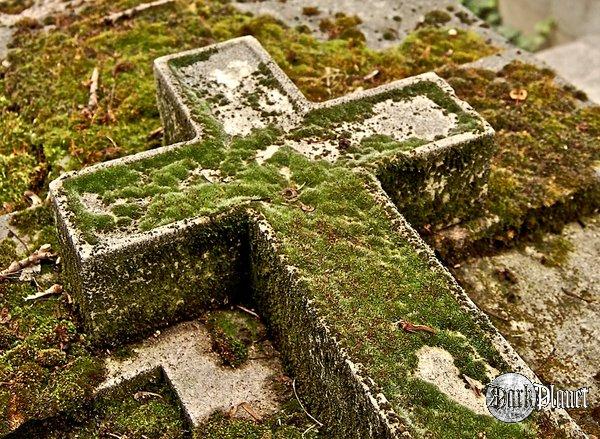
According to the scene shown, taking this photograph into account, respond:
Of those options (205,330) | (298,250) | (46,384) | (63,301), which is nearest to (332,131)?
(298,250)

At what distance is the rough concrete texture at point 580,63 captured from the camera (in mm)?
9656

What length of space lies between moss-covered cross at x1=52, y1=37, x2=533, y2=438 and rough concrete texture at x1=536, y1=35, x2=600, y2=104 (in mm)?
3760

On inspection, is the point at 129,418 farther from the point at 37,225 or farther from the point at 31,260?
the point at 37,225

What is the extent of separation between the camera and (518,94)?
311 inches

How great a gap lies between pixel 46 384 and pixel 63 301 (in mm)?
764

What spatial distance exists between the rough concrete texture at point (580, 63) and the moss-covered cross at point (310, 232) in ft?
12.3

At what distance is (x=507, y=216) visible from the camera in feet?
21.7

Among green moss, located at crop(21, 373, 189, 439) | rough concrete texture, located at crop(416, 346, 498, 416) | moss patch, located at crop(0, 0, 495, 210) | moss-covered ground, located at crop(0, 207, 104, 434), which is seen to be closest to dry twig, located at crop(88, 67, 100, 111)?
moss patch, located at crop(0, 0, 495, 210)

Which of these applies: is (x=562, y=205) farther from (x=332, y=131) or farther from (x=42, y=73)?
(x=42, y=73)

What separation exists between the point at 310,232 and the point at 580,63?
20.3 feet

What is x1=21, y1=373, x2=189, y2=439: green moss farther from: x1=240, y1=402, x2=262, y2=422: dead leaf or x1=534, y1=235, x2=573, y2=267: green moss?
x1=534, y1=235, x2=573, y2=267: green moss

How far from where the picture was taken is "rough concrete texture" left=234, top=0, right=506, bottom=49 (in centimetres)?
905

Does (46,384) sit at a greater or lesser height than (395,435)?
lesser

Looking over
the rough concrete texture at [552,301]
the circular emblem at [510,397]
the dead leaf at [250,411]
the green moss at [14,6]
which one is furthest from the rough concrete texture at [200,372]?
the green moss at [14,6]
